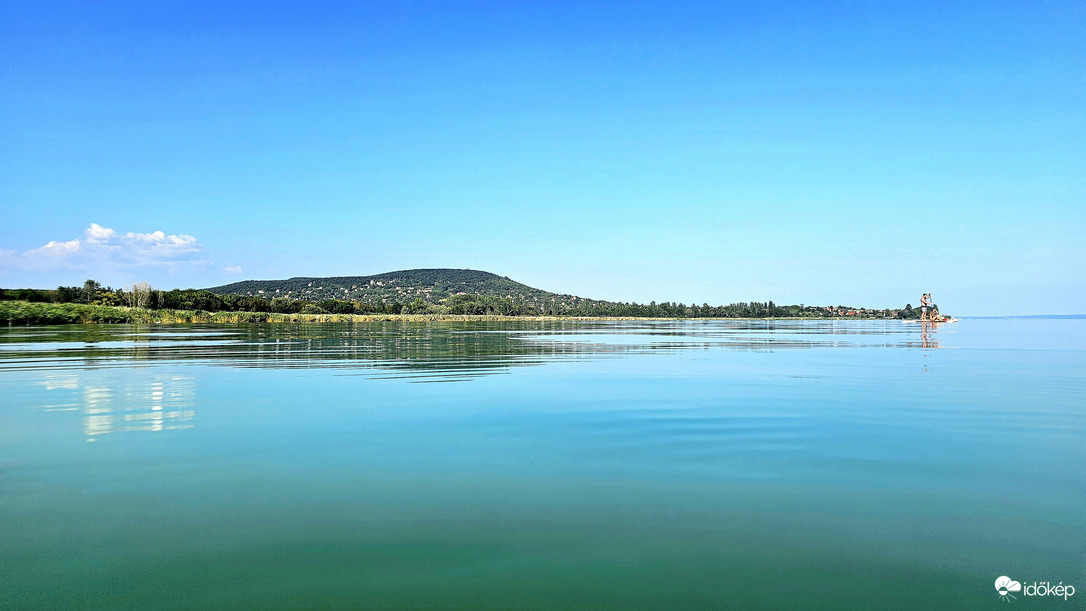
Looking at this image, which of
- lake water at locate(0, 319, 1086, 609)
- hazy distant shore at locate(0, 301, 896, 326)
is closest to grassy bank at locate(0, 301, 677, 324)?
hazy distant shore at locate(0, 301, 896, 326)

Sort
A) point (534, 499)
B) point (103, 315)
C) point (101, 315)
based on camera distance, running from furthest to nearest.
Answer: point (103, 315)
point (101, 315)
point (534, 499)

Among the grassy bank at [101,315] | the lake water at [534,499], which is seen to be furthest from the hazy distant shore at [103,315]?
the lake water at [534,499]

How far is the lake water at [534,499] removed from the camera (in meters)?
6.65

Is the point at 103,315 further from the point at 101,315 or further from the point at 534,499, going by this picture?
the point at 534,499

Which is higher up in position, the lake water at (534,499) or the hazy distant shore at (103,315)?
the hazy distant shore at (103,315)

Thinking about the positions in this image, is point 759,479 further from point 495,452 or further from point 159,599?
point 159,599

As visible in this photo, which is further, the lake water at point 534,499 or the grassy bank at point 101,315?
the grassy bank at point 101,315

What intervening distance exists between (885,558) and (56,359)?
3790 cm

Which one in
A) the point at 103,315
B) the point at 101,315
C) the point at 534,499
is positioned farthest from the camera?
the point at 103,315

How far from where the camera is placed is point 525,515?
346 inches

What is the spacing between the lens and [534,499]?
953 centimetres

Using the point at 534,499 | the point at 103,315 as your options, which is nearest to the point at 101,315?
the point at 103,315

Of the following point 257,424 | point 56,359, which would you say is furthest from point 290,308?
point 257,424

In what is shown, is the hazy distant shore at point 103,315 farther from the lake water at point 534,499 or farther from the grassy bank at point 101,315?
the lake water at point 534,499
